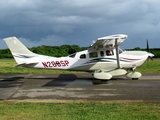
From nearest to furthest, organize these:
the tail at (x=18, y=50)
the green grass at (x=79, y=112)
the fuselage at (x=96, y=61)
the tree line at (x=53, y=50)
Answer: the green grass at (x=79, y=112) < the fuselage at (x=96, y=61) < the tail at (x=18, y=50) < the tree line at (x=53, y=50)

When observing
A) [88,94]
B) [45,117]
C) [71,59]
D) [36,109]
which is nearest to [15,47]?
[71,59]

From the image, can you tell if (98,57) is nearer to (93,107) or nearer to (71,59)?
(71,59)

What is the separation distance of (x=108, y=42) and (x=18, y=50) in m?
6.25

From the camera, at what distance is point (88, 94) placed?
10.8 metres

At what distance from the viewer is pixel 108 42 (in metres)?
15.3

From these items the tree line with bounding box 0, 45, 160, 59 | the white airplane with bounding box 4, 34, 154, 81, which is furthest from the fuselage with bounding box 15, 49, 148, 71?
the tree line with bounding box 0, 45, 160, 59

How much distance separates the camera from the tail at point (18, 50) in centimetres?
1689

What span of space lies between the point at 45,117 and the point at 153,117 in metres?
2.82

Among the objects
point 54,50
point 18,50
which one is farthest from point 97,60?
point 54,50

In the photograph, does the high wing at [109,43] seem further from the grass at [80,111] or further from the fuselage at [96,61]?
the grass at [80,111]

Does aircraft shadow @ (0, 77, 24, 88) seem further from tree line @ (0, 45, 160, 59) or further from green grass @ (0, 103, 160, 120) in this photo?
tree line @ (0, 45, 160, 59)

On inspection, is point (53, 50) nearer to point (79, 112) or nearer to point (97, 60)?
point (97, 60)

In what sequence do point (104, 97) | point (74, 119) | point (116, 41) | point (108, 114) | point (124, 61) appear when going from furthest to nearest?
1. point (124, 61)
2. point (116, 41)
3. point (104, 97)
4. point (108, 114)
5. point (74, 119)

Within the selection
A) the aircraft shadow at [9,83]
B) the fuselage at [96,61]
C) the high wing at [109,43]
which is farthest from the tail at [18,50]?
the high wing at [109,43]
